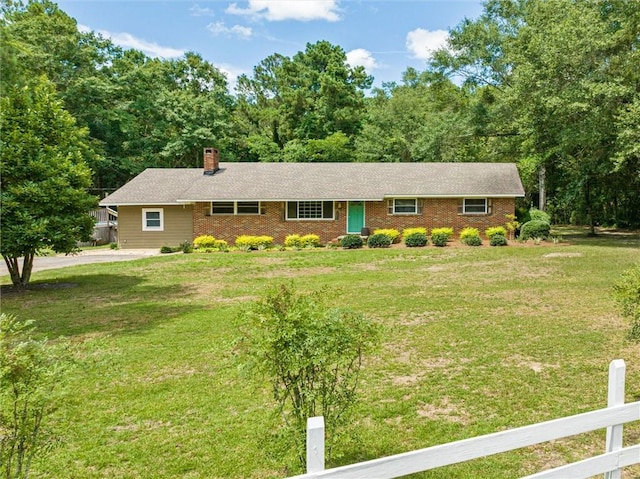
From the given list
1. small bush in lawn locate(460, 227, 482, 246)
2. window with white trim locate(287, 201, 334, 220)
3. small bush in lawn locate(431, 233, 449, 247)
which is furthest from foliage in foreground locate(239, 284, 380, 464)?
window with white trim locate(287, 201, 334, 220)

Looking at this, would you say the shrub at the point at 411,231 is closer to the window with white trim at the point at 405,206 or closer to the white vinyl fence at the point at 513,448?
the window with white trim at the point at 405,206

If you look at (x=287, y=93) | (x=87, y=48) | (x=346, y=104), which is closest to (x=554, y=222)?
(x=346, y=104)

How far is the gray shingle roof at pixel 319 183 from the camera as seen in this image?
2342cm

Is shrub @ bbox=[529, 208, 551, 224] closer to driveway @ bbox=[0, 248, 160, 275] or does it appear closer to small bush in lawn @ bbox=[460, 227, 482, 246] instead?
small bush in lawn @ bbox=[460, 227, 482, 246]

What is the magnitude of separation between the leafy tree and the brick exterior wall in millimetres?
10899

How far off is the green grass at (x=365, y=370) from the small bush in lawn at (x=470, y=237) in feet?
24.5

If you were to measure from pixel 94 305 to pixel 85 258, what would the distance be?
34.8ft

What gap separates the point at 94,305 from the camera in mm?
10727

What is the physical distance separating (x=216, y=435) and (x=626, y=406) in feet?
11.8

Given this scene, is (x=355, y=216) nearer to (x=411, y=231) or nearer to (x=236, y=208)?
(x=411, y=231)

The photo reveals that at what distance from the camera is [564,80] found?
2033 centimetres

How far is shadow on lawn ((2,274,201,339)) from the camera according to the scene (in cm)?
882

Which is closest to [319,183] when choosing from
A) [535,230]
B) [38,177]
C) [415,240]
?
[415,240]


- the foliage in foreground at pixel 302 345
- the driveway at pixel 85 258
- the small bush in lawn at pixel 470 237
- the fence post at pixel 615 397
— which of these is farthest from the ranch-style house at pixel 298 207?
the fence post at pixel 615 397
